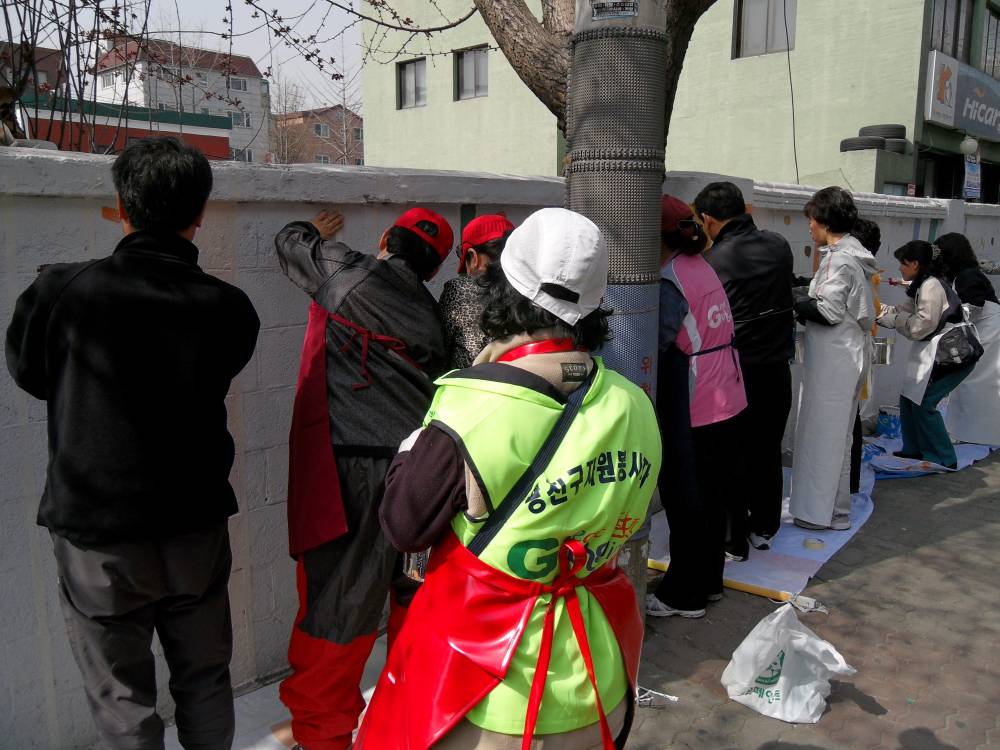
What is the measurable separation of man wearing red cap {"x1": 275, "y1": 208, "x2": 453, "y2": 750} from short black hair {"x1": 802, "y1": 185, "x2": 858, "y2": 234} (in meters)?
3.16

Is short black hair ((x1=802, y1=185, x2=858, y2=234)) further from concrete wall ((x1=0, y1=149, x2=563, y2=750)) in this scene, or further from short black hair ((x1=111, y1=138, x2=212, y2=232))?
short black hair ((x1=111, y1=138, x2=212, y2=232))

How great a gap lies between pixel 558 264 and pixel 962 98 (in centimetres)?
1768

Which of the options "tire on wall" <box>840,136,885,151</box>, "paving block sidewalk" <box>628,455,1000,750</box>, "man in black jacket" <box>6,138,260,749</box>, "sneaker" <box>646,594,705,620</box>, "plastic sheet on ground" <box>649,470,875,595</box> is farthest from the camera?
"tire on wall" <box>840,136,885,151</box>

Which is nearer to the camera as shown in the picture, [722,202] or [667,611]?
[667,611]

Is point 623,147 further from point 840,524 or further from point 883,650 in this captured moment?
point 840,524

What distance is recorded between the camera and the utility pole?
2.72 meters

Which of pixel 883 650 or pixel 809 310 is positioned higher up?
pixel 809 310

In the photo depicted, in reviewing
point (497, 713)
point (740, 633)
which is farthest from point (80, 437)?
point (740, 633)

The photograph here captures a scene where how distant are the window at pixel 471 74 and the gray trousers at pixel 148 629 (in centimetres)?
2078

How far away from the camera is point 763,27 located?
53.8ft

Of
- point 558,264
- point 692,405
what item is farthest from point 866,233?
point 558,264

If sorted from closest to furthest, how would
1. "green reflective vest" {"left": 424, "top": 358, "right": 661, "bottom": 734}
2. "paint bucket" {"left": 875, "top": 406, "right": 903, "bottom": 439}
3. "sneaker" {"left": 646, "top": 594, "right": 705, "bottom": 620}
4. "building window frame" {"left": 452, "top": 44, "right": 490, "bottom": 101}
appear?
"green reflective vest" {"left": 424, "top": 358, "right": 661, "bottom": 734}
"sneaker" {"left": 646, "top": 594, "right": 705, "bottom": 620}
"paint bucket" {"left": 875, "top": 406, "right": 903, "bottom": 439}
"building window frame" {"left": 452, "top": 44, "right": 490, "bottom": 101}

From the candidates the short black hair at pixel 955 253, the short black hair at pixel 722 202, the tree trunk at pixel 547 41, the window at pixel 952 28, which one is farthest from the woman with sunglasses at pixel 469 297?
the window at pixel 952 28

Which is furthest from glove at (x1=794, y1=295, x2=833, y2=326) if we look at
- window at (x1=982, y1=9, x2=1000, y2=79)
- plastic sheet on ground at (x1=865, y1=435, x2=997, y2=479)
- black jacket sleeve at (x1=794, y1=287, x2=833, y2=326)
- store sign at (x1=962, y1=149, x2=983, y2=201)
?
window at (x1=982, y1=9, x2=1000, y2=79)
